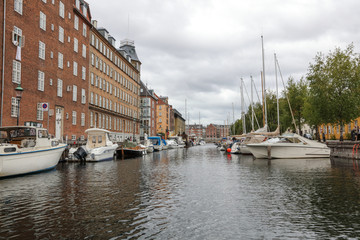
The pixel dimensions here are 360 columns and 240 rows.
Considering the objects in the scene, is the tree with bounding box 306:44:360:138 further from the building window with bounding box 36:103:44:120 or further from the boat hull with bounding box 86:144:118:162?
the building window with bounding box 36:103:44:120

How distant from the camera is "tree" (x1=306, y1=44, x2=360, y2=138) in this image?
33219 mm

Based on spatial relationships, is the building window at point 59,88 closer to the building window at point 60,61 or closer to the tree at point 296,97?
the building window at point 60,61

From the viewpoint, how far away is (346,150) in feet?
96.3

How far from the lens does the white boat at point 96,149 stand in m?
27.4

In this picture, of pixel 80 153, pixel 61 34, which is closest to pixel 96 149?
pixel 80 153

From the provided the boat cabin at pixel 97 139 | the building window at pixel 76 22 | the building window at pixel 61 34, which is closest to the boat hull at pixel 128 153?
the boat cabin at pixel 97 139

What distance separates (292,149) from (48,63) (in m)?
27.0

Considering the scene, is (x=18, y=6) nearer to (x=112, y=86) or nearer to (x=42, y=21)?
(x=42, y=21)

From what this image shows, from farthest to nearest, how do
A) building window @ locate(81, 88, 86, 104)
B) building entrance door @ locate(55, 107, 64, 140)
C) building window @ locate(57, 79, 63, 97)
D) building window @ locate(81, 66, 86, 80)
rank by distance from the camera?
building window @ locate(81, 66, 86, 80)
building window @ locate(81, 88, 86, 104)
building window @ locate(57, 79, 63, 97)
building entrance door @ locate(55, 107, 64, 140)

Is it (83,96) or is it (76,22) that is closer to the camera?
(76,22)

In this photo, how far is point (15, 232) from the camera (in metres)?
6.66

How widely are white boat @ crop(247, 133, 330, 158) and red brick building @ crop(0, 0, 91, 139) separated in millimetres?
20171

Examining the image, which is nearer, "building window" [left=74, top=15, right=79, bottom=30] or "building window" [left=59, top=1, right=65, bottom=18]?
"building window" [left=59, top=1, right=65, bottom=18]

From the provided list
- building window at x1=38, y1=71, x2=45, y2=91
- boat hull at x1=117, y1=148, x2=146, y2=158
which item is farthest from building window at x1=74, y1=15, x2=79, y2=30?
boat hull at x1=117, y1=148, x2=146, y2=158
